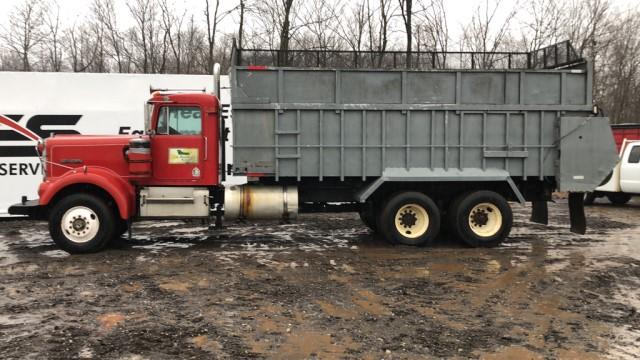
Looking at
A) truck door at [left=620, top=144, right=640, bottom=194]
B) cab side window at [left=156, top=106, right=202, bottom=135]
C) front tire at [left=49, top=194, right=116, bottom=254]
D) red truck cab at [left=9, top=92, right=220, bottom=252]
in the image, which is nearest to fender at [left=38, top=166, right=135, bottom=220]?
red truck cab at [left=9, top=92, right=220, bottom=252]

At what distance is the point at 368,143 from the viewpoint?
31.4ft

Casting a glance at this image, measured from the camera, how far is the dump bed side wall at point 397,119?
9438 millimetres

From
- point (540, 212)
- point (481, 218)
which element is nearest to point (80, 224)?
point (481, 218)

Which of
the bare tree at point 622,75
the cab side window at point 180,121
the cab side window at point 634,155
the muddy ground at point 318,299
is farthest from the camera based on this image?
the bare tree at point 622,75

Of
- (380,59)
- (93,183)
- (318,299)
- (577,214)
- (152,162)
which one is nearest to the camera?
(318,299)

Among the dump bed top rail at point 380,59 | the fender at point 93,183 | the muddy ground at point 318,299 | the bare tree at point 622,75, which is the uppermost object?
the bare tree at point 622,75

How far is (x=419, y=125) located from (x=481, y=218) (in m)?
2.00

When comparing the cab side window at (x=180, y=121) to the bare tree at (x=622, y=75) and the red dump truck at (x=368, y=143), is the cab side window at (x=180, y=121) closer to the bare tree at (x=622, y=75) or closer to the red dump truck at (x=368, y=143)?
the red dump truck at (x=368, y=143)

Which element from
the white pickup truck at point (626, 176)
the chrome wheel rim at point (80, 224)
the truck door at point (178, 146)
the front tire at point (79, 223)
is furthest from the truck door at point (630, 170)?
the chrome wheel rim at point (80, 224)

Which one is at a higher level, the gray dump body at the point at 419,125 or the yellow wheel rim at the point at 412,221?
the gray dump body at the point at 419,125

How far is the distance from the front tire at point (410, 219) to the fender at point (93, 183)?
171 inches

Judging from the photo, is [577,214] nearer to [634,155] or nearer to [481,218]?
[481,218]

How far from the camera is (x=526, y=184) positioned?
1023 centimetres

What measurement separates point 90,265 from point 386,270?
172 inches
